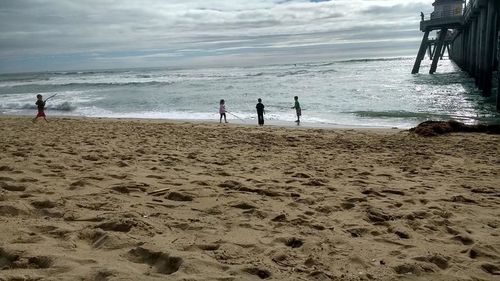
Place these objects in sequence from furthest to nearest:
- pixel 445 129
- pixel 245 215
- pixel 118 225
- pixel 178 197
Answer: pixel 445 129 < pixel 178 197 < pixel 245 215 < pixel 118 225

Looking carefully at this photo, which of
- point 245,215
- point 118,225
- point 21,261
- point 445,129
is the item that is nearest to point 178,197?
point 245,215

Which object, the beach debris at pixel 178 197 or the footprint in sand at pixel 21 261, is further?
the beach debris at pixel 178 197

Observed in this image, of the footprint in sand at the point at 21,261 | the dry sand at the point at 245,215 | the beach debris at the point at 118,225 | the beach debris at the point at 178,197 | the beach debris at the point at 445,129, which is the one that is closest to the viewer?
the footprint in sand at the point at 21,261

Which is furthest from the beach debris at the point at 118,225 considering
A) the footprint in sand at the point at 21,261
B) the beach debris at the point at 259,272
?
the beach debris at the point at 259,272

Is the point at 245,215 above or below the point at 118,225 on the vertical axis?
below

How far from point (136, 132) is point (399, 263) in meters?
7.89

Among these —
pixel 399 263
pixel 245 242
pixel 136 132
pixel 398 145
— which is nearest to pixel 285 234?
pixel 245 242

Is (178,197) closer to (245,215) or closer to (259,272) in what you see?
(245,215)

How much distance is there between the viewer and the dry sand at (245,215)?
8.27 feet

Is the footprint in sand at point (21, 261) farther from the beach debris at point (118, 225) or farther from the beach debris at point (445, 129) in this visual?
the beach debris at point (445, 129)

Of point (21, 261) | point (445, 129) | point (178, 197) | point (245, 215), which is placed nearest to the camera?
point (21, 261)

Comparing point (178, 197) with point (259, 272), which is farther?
point (178, 197)

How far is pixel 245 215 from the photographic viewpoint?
3.52m

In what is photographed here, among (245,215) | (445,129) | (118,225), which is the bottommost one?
(445,129)
